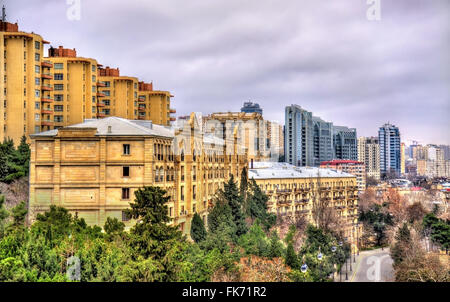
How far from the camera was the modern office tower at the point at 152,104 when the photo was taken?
2322 inches

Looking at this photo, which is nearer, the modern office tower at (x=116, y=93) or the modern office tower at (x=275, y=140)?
the modern office tower at (x=116, y=93)

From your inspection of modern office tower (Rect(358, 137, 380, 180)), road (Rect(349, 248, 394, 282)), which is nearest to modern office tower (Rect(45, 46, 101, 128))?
road (Rect(349, 248, 394, 282))

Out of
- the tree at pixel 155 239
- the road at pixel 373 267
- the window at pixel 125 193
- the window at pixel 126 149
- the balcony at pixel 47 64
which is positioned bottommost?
the road at pixel 373 267

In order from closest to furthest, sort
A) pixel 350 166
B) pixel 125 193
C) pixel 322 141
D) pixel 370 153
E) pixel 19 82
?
pixel 125 193 → pixel 19 82 → pixel 322 141 → pixel 350 166 → pixel 370 153

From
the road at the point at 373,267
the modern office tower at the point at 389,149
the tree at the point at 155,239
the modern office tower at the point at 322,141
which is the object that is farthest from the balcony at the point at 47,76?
the modern office tower at the point at 389,149

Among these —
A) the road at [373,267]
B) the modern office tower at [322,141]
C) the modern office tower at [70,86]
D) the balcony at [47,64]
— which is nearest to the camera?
the road at [373,267]

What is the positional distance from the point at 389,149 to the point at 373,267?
2266 inches

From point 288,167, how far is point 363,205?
22.0 metres

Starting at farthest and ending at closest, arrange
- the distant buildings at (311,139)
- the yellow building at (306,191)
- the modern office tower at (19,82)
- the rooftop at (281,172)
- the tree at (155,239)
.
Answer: the distant buildings at (311,139)
the yellow building at (306,191)
the rooftop at (281,172)
the modern office tower at (19,82)
the tree at (155,239)

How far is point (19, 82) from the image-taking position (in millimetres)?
39000

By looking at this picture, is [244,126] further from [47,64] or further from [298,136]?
[47,64]

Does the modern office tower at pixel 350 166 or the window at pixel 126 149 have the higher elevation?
the window at pixel 126 149

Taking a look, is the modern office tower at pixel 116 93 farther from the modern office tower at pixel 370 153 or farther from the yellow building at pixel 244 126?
the modern office tower at pixel 370 153

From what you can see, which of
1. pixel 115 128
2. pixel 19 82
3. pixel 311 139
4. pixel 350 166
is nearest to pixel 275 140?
pixel 311 139
